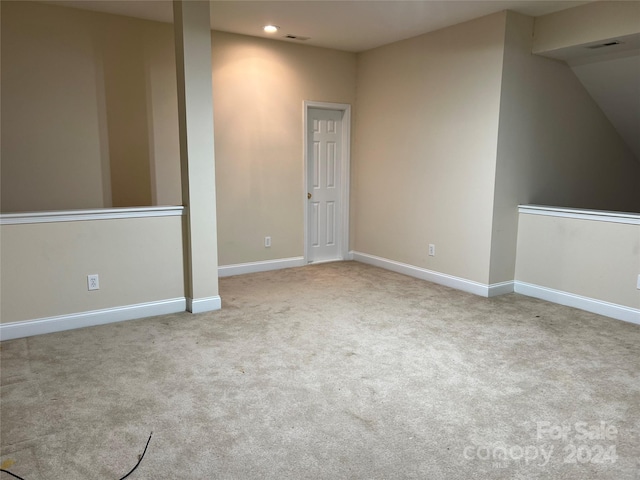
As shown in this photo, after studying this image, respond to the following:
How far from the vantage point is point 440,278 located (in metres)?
5.07

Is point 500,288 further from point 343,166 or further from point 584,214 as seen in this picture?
point 343,166

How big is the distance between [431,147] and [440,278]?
1.45 metres

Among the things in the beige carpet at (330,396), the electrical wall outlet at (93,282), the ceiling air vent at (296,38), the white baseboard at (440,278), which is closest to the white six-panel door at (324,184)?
the white baseboard at (440,278)

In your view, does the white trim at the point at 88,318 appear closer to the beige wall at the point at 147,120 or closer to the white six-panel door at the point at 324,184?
the beige wall at the point at 147,120

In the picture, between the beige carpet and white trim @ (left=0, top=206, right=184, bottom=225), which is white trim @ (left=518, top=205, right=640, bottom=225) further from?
white trim @ (left=0, top=206, right=184, bottom=225)

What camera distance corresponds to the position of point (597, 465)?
2.05m

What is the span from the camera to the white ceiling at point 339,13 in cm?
400

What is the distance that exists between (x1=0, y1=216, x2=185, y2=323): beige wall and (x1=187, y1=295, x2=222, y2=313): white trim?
139mm

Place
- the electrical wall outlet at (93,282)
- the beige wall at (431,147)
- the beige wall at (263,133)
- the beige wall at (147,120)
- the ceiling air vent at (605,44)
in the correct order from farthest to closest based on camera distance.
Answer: the beige wall at (263,133)
the beige wall at (431,147)
the beige wall at (147,120)
the ceiling air vent at (605,44)
the electrical wall outlet at (93,282)

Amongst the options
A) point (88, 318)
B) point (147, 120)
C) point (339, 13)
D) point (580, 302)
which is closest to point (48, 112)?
point (147, 120)

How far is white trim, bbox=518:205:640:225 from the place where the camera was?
3.89m

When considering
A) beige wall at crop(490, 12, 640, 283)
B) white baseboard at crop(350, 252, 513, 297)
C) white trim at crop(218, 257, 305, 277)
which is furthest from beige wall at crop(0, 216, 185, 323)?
beige wall at crop(490, 12, 640, 283)

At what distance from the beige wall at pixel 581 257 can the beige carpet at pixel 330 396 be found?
0.30 m

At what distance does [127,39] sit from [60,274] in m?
2.43
